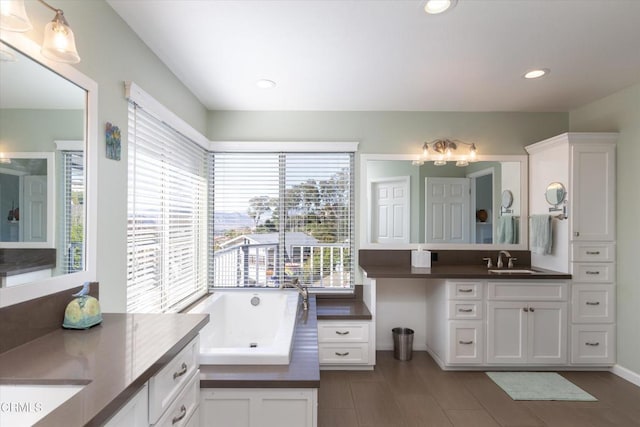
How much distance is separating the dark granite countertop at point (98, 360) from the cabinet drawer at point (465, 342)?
2.37 meters

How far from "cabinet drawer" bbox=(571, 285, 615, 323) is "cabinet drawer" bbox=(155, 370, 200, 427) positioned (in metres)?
3.22

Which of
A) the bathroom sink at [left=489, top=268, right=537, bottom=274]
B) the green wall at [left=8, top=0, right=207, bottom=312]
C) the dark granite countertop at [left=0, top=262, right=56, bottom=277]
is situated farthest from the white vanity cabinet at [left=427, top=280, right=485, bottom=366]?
the dark granite countertop at [left=0, top=262, right=56, bottom=277]

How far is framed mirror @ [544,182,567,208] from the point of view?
3082 mm

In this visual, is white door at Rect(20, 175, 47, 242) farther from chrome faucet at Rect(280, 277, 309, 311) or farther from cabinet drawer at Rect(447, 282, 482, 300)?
cabinet drawer at Rect(447, 282, 482, 300)

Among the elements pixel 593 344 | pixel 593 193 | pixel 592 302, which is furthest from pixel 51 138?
pixel 593 344

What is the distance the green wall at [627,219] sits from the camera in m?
2.83

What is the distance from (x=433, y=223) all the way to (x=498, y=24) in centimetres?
204

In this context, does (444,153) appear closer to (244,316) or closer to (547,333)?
(547,333)

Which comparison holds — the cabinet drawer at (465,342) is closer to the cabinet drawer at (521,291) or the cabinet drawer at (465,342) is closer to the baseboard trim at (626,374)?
the cabinet drawer at (521,291)

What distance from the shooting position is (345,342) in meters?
3.03

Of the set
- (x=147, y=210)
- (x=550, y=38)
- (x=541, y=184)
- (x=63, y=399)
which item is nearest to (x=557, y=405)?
(x=541, y=184)

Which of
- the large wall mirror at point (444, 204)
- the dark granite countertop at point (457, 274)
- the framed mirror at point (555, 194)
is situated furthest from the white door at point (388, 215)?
the framed mirror at point (555, 194)

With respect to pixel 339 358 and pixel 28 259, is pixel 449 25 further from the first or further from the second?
pixel 339 358

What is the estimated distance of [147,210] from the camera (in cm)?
224
